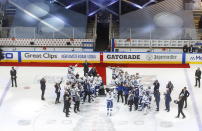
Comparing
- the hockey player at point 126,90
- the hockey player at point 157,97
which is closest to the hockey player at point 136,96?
the hockey player at point 126,90

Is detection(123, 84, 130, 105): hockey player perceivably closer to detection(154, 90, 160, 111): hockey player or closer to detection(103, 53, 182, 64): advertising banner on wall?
detection(154, 90, 160, 111): hockey player

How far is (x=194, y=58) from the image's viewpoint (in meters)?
27.8

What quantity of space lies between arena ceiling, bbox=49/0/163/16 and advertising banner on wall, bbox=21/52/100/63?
5673 millimetres

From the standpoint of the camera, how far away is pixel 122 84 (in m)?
21.4

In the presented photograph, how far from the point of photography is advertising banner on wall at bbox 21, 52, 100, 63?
28.0m

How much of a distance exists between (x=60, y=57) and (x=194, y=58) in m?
7.92

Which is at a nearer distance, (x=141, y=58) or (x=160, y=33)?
(x=141, y=58)

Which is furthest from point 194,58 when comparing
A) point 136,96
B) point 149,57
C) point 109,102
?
point 109,102

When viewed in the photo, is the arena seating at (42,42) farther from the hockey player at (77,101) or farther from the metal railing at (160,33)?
the hockey player at (77,101)

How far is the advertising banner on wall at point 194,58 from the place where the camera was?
27766 millimetres

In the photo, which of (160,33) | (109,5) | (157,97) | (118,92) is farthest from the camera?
Result: (109,5)

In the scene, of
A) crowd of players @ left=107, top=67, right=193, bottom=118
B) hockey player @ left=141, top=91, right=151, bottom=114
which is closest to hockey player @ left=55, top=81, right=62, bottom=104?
crowd of players @ left=107, top=67, right=193, bottom=118

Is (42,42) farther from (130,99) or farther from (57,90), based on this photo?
(130,99)

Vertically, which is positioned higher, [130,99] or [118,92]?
[118,92]
